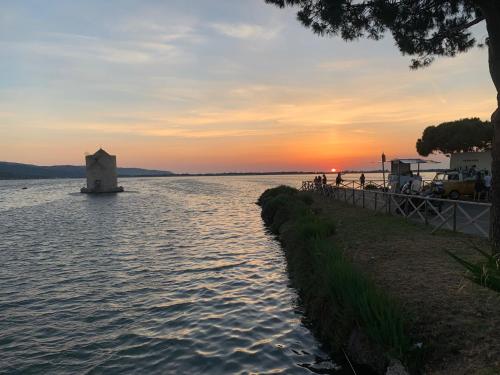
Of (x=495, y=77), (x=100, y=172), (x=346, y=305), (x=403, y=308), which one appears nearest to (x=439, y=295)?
(x=403, y=308)

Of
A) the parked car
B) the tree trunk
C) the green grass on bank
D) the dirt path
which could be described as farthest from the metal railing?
the green grass on bank

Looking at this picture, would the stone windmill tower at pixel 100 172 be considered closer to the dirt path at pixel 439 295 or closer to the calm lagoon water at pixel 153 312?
the calm lagoon water at pixel 153 312

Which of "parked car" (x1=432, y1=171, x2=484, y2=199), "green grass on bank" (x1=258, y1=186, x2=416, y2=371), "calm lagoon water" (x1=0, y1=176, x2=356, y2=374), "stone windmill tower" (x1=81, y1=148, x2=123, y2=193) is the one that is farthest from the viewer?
"stone windmill tower" (x1=81, y1=148, x2=123, y2=193)

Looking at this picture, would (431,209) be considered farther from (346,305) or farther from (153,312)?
(153,312)

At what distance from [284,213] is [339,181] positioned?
2010 cm

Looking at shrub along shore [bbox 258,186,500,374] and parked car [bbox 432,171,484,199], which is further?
parked car [bbox 432,171,484,199]

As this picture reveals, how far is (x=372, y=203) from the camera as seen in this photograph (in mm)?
25500

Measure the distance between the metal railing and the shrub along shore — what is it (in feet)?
6.09

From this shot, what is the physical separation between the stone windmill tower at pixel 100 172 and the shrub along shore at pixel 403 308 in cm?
7830

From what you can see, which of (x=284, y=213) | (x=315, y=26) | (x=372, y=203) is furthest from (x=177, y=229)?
(x=315, y=26)

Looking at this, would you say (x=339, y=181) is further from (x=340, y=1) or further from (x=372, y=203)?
(x=340, y=1)

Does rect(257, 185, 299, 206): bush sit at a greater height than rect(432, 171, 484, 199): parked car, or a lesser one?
lesser

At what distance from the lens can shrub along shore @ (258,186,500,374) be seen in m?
5.64

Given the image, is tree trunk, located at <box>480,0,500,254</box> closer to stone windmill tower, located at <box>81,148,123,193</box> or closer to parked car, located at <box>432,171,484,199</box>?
parked car, located at <box>432,171,484,199</box>
